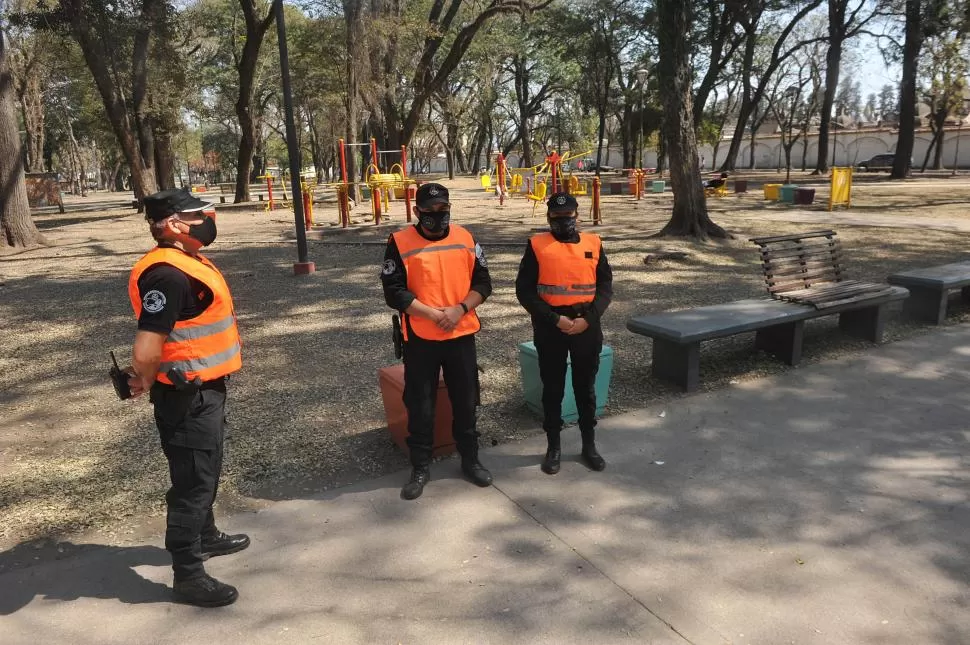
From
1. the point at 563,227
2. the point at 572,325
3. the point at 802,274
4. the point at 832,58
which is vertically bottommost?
the point at 802,274

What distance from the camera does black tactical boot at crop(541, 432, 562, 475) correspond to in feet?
13.4

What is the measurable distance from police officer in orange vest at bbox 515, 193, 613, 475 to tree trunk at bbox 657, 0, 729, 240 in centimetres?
923

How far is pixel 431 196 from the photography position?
3.69m

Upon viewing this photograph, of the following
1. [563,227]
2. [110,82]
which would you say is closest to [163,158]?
[110,82]

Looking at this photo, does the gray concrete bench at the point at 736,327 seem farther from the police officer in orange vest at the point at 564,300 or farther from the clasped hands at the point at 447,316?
the clasped hands at the point at 447,316

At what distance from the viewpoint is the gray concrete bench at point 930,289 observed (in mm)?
6906

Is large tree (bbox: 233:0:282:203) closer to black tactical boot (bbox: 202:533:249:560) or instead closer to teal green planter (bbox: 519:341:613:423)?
teal green planter (bbox: 519:341:613:423)

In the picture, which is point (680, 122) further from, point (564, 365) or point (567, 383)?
point (564, 365)

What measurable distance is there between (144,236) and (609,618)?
55.6ft

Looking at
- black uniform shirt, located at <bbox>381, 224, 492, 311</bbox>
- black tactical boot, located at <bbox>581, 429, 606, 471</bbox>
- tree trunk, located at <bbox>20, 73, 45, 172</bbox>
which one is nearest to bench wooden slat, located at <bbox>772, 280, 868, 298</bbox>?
black tactical boot, located at <bbox>581, 429, 606, 471</bbox>

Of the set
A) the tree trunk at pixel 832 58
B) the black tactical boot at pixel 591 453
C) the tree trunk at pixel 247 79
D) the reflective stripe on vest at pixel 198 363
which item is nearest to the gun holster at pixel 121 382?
the reflective stripe on vest at pixel 198 363

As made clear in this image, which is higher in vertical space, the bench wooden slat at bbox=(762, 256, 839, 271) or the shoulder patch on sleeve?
the shoulder patch on sleeve

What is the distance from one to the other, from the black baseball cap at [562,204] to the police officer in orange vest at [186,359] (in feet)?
5.89

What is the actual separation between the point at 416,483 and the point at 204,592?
1.25 m
